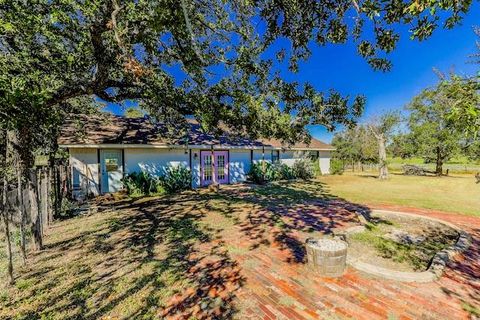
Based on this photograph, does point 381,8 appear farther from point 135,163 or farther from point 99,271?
point 135,163

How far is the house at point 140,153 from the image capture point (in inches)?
513

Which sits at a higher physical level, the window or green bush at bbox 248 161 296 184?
the window

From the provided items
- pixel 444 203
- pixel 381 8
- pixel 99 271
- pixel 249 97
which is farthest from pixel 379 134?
pixel 99 271

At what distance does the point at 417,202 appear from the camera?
1183cm

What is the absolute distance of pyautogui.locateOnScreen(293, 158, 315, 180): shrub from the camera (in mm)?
22484

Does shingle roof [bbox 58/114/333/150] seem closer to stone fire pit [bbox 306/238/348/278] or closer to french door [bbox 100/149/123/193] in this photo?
french door [bbox 100/149/123/193]

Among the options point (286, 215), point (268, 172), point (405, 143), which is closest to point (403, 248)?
point (286, 215)

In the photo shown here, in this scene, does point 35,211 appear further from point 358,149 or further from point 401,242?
point 358,149

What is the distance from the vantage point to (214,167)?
18016mm

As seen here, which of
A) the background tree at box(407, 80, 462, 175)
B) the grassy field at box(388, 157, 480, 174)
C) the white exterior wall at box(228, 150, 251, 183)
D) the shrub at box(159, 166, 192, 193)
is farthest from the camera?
the grassy field at box(388, 157, 480, 174)

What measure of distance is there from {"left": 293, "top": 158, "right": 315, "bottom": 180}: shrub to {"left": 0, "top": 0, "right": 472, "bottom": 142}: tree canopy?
13881 mm

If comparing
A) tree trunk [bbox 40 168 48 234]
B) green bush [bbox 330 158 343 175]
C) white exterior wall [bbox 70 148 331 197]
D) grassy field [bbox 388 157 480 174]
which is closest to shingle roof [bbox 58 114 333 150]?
white exterior wall [bbox 70 148 331 197]

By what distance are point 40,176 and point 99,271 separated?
4.00 m

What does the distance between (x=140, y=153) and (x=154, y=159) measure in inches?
35.3
